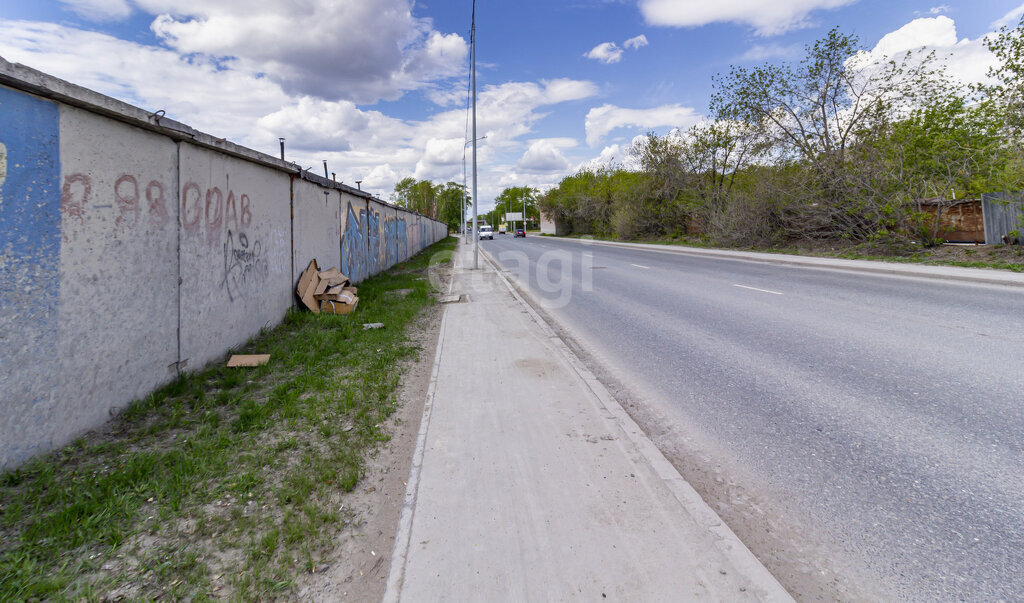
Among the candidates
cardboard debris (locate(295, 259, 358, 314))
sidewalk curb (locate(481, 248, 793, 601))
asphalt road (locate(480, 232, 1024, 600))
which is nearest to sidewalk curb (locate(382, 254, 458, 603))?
sidewalk curb (locate(481, 248, 793, 601))

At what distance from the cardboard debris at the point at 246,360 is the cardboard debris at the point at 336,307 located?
2919 mm

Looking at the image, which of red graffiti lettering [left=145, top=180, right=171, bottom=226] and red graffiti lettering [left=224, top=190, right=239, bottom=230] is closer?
red graffiti lettering [left=145, top=180, right=171, bottom=226]

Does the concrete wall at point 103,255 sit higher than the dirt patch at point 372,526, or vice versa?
the concrete wall at point 103,255

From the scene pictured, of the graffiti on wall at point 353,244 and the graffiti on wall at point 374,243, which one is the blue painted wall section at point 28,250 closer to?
the graffiti on wall at point 353,244

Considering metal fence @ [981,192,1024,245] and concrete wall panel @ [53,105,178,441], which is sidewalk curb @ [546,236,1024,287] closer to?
metal fence @ [981,192,1024,245]

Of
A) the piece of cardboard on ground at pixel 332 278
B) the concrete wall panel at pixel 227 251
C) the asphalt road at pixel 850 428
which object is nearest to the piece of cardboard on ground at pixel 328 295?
the piece of cardboard on ground at pixel 332 278

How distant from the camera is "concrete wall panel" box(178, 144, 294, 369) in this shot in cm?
500

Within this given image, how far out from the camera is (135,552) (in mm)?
2396

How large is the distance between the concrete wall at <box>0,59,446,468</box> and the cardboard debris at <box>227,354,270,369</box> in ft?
0.85

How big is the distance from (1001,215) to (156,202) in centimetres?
2226

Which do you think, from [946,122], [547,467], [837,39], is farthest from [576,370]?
[837,39]

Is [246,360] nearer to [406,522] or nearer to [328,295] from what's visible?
[328,295]

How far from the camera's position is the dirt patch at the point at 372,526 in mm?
2229

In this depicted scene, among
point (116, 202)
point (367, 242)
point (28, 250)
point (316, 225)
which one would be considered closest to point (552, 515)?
point (28, 250)
